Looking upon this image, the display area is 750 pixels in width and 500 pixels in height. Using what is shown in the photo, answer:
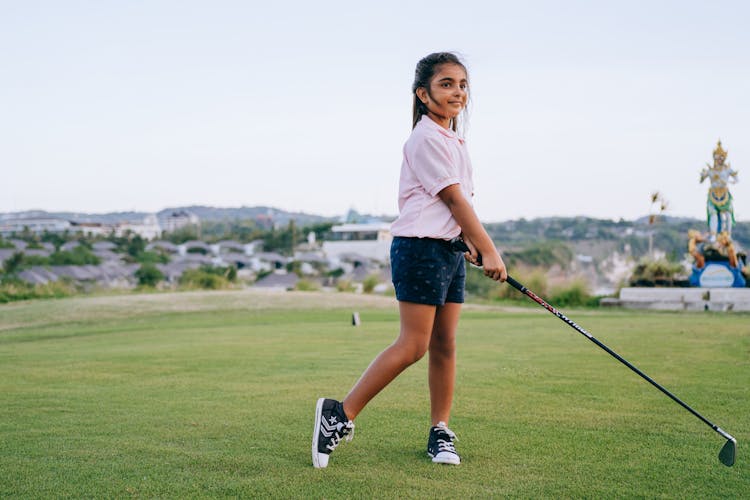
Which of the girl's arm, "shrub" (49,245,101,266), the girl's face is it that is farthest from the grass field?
"shrub" (49,245,101,266)

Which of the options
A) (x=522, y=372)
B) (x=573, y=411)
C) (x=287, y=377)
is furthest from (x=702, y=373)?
(x=287, y=377)

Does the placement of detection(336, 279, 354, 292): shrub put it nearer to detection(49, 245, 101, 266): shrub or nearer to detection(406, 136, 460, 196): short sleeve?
detection(406, 136, 460, 196): short sleeve

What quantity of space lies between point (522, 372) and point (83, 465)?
3531 mm

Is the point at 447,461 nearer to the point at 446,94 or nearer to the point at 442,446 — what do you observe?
the point at 442,446

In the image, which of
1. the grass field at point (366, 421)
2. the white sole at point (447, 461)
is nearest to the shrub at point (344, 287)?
the grass field at point (366, 421)

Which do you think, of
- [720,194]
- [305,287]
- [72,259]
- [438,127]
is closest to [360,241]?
[72,259]

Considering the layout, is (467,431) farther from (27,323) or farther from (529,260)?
(529,260)

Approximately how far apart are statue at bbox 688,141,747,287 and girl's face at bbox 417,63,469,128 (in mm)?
16326

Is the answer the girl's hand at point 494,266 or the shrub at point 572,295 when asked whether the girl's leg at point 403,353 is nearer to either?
the girl's hand at point 494,266

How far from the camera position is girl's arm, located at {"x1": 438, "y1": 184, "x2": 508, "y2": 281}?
11.4 ft

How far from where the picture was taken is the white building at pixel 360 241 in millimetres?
88625

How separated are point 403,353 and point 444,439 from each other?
42cm

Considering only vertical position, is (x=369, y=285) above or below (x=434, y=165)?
below

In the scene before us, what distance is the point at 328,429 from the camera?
3.34m
